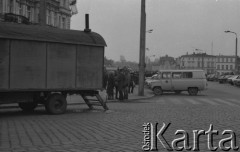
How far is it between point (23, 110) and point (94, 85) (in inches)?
113

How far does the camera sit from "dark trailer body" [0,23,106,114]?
15297 mm

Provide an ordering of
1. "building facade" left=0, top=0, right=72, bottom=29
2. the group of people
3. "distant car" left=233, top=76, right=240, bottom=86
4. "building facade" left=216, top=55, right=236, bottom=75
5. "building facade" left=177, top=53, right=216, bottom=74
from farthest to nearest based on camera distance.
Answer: "building facade" left=216, top=55, right=236, bottom=75, "building facade" left=177, top=53, right=216, bottom=74, "distant car" left=233, top=76, right=240, bottom=86, "building facade" left=0, top=0, right=72, bottom=29, the group of people

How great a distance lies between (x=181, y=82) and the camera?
37344 mm

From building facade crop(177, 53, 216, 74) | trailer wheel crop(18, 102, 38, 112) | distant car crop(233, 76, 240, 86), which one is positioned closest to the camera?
trailer wheel crop(18, 102, 38, 112)

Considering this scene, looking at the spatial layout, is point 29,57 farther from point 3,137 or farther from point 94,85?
point 3,137

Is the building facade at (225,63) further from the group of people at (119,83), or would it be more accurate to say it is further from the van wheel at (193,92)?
the group of people at (119,83)

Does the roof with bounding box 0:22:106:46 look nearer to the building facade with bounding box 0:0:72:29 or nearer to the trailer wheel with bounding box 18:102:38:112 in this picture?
the trailer wheel with bounding box 18:102:38:112

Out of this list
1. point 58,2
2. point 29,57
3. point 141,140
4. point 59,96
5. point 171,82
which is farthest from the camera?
point 58,2

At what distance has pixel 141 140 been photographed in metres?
10.4

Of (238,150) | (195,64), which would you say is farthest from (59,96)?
(195,64)

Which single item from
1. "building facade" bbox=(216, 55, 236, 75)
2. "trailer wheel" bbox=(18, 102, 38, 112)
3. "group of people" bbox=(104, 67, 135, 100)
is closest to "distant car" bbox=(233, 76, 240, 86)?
"group of people" bbox=(104, 67, 135, 100)

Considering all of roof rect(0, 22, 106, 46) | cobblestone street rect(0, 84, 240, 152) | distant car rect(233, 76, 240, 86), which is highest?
roof rect(0, 22, 106, 46)

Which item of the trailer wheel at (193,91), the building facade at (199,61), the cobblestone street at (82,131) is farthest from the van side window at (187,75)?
the building facade at (199,61)

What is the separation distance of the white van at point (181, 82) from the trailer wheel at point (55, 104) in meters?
20.5
